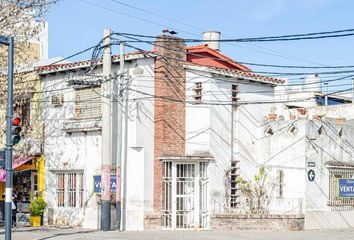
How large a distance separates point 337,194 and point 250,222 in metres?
4.66

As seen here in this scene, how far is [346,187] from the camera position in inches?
1115

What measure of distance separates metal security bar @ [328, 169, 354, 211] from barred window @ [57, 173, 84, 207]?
990cm

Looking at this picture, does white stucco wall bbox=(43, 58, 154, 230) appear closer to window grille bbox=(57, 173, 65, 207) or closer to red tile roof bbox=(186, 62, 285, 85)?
window grille bbox=(57, 173, 65, 207)

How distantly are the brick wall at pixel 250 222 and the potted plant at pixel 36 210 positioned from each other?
23.5ft

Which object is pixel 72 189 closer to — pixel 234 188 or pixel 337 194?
pixel 234 188

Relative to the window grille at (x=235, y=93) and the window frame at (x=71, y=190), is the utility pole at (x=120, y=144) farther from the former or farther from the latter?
the window grille at (x=235, y=93)

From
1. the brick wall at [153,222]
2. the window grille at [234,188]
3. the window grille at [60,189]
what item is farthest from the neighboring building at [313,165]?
the window grille at [60,189]

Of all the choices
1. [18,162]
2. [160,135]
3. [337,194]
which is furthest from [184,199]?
[18,162]

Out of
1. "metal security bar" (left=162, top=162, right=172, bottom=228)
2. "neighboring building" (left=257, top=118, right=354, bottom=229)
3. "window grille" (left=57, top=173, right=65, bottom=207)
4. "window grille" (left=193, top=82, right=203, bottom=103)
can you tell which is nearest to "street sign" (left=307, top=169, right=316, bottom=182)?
"neighboring building" (left=257, top=118, right=354, bottom=229)

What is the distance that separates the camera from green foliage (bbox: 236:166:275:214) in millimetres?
26969

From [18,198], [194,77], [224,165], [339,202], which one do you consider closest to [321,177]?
[339,202]

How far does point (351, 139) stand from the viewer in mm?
28906

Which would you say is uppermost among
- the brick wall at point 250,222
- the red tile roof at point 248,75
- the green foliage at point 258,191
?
the red tile roof at point 248,75

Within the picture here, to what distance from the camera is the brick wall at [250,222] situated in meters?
25.3
